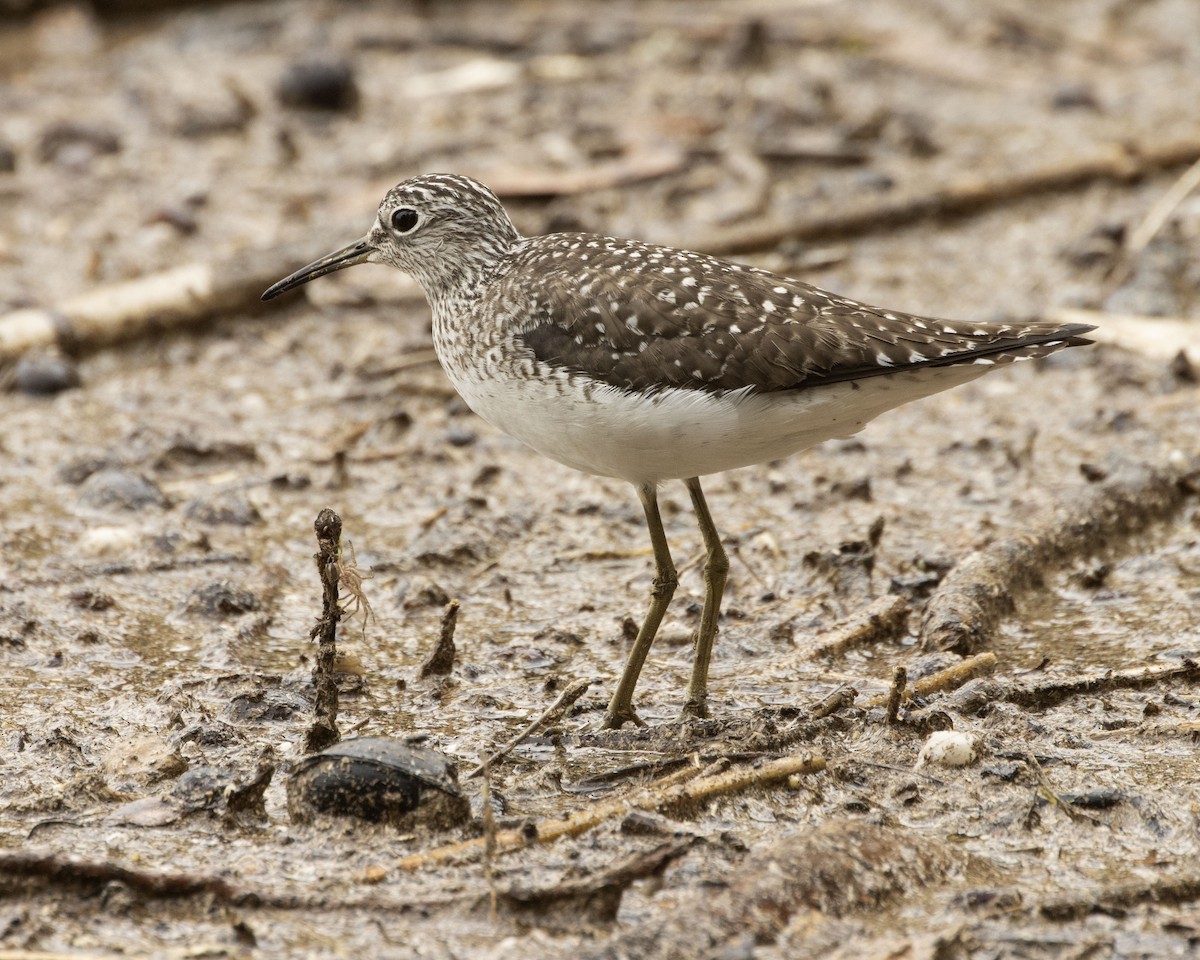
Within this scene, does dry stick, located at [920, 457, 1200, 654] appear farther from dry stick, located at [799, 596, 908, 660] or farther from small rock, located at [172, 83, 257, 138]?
small rock, located at [172, 83, 257, 138]

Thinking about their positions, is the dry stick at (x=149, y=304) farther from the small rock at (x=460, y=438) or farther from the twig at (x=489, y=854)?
the twig at (x=489, y=854)

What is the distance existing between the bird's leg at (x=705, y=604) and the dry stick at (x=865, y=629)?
0.43m

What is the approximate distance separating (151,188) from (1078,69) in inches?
294

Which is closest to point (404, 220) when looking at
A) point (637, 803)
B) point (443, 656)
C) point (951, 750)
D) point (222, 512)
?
point (222, 512)

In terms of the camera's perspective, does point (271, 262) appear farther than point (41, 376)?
Yes

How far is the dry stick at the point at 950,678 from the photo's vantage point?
5316 mm

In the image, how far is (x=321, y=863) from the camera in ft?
14.1

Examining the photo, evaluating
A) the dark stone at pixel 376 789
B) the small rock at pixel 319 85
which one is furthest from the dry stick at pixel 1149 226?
the small rock at pixel 319 85

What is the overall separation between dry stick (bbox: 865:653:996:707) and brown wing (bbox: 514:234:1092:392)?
1.14 m

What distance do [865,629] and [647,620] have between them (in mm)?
935

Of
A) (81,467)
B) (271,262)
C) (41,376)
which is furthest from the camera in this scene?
(271,262)

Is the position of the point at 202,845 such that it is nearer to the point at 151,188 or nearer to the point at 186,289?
the point at 186,289

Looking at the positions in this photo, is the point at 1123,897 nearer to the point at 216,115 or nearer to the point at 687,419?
the point at 687,419

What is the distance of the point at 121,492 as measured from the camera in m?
7.12
